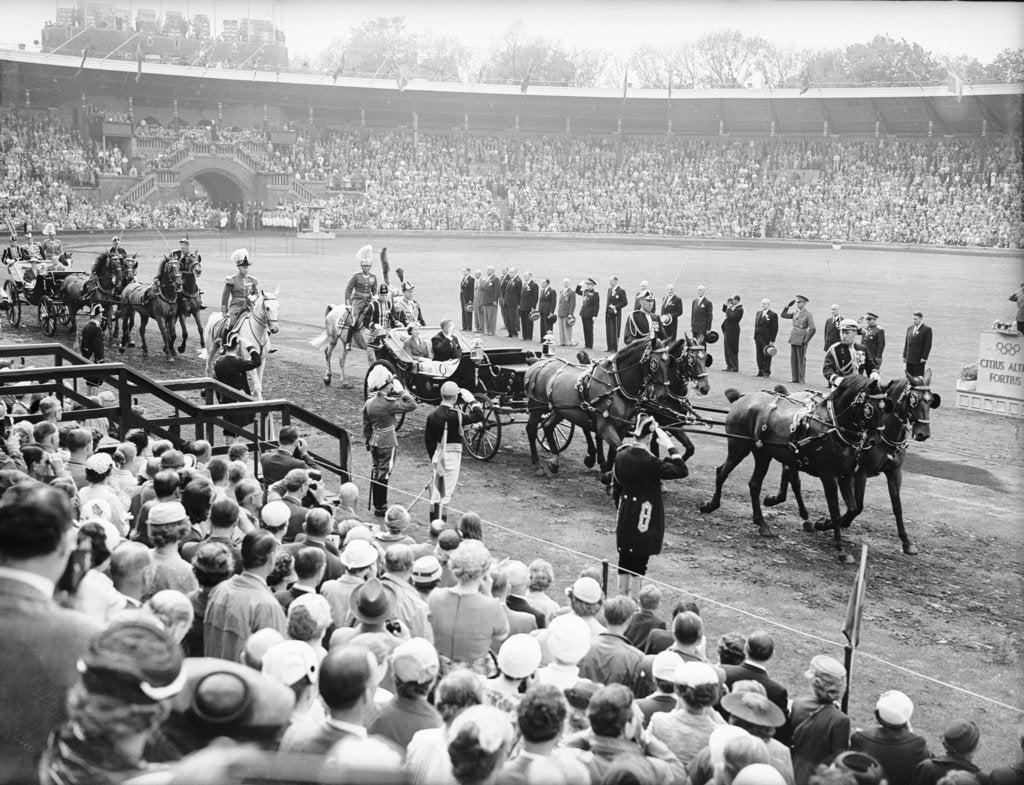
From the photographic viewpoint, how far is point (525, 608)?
6.21 metres

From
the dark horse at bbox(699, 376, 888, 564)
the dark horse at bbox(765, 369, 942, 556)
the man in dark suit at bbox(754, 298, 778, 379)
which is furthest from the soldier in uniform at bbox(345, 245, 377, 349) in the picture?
the dark horse at bbox(765, 369, 942, 556)

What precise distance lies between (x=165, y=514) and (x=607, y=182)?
55.1 m

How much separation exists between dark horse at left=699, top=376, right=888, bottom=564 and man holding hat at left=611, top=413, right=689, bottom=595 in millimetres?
2661

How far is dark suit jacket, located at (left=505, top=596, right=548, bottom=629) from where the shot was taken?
6.15 m

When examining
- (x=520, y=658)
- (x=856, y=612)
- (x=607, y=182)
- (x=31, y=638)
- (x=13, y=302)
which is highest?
(x=607, y=182)

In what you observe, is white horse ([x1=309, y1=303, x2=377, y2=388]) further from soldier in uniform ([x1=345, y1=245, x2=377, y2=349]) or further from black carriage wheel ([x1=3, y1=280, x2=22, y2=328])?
black carriage wheel ([x1=3, y1=280, x2=22, y2=328])

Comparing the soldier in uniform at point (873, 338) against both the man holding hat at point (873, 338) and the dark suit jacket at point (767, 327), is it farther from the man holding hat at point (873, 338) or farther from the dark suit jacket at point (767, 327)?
the dark suit jacket at point (767, 327)

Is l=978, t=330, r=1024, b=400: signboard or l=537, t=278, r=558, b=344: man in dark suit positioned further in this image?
l=537, t=278, r=558, b=344: man in dark suit

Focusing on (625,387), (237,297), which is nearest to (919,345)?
(625,387)

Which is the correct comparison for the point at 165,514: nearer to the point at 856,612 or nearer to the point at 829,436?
the point at 856,612

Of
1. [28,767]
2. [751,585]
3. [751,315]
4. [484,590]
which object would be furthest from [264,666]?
[751,315]

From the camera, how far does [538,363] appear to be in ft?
45.6

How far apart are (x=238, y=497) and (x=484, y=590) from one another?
249 centimetres

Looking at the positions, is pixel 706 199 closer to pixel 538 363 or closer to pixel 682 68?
pixel 682 68
